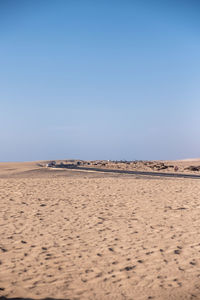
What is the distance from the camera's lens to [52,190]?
1516 centimetres

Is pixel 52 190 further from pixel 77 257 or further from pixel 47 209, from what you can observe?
pixel 77 257

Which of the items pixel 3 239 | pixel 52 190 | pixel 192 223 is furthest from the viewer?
pixel 52 190

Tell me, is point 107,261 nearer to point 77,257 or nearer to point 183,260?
point 77,257

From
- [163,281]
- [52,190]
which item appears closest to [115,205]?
[52,190]

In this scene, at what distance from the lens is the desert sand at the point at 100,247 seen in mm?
4926

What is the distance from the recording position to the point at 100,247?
6867 millimetres

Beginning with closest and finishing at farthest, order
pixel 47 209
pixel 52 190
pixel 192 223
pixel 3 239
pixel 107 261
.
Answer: pixel 107 261, pixel 3 239, pixel 192 223, pixel 47 209, pixel 52 190

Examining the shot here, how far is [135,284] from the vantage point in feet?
16.5

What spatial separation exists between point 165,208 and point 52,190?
6.18 m

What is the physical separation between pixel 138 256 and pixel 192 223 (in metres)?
3.19

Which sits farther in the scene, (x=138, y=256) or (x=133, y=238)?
(x=133, y=238)

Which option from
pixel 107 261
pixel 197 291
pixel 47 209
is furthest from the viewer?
pixel 47 209

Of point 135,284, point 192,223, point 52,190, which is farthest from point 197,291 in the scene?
point 52,190

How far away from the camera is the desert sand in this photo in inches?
194
